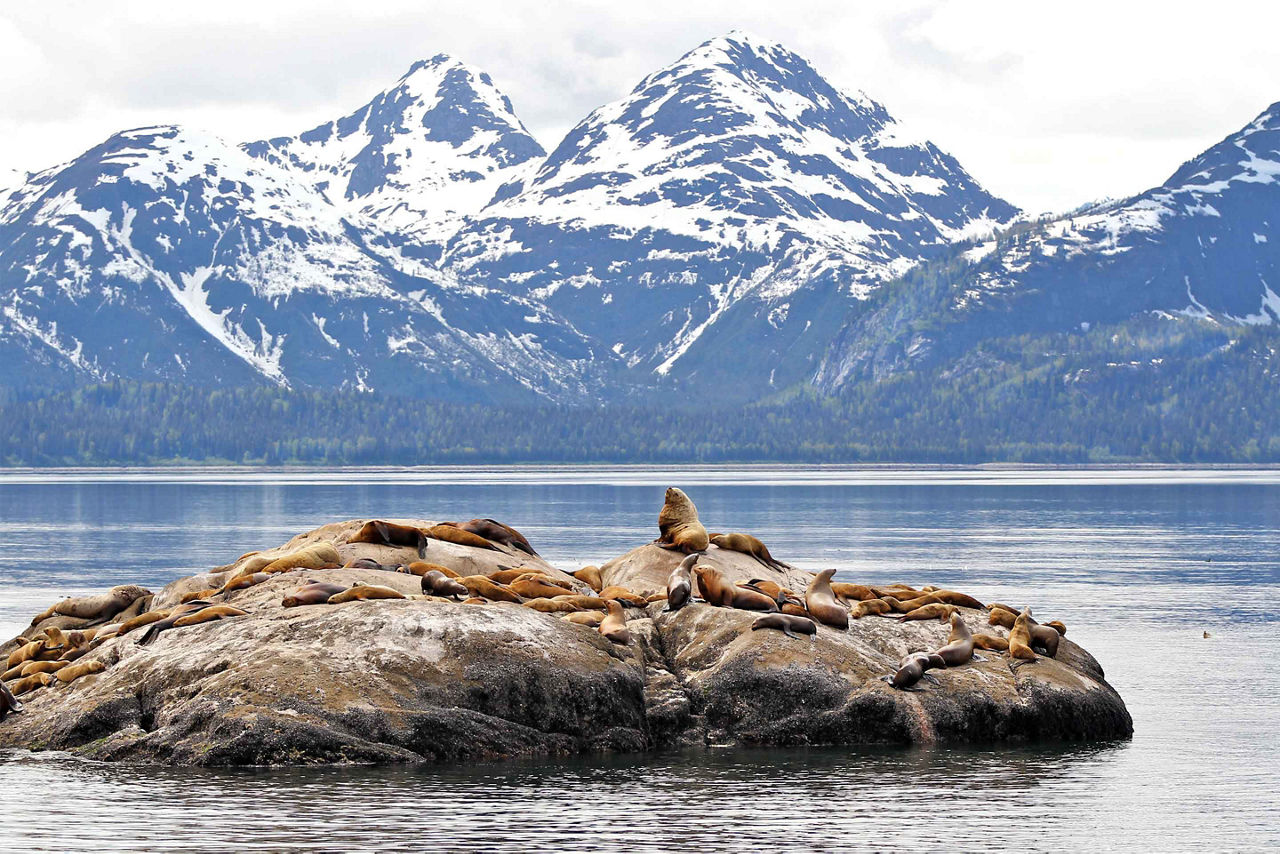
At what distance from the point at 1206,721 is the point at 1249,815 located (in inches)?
454

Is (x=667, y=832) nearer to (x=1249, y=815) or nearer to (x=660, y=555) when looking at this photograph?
(x=1249, y=815)

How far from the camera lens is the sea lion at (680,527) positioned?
46.2 meters

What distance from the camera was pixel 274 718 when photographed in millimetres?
33406

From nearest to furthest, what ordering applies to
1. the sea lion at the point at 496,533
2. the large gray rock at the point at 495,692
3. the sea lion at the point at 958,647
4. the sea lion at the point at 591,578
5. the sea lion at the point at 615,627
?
the large gray rock at the point at 495,692 → the sea lion at the point at 615,627 → the sea lion at the point at 958,647 → the sea lion at the point at 591,578 → the sea lion at the point at 496,533

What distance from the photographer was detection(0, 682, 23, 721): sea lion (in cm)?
3738

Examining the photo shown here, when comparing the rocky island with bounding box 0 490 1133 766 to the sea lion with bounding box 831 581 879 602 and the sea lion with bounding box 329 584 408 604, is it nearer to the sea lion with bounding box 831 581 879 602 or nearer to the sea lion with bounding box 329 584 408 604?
the sea lion with bounding box 329 584 408 604

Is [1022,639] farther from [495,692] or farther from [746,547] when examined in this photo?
[495,692]

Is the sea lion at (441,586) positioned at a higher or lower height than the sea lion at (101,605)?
higher

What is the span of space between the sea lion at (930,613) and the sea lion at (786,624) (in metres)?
4.01

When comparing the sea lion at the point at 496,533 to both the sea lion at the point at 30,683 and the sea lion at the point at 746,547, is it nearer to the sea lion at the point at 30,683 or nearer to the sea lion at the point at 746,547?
the sea lion at the point at 746,547

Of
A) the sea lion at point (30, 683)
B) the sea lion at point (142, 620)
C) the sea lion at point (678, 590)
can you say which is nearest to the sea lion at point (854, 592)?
the sea lion at point (678, 590)

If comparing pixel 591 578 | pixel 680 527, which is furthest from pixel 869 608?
pixel 591 578

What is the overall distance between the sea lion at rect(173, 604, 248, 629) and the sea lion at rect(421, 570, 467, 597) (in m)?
4.00

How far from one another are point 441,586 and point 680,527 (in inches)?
373
